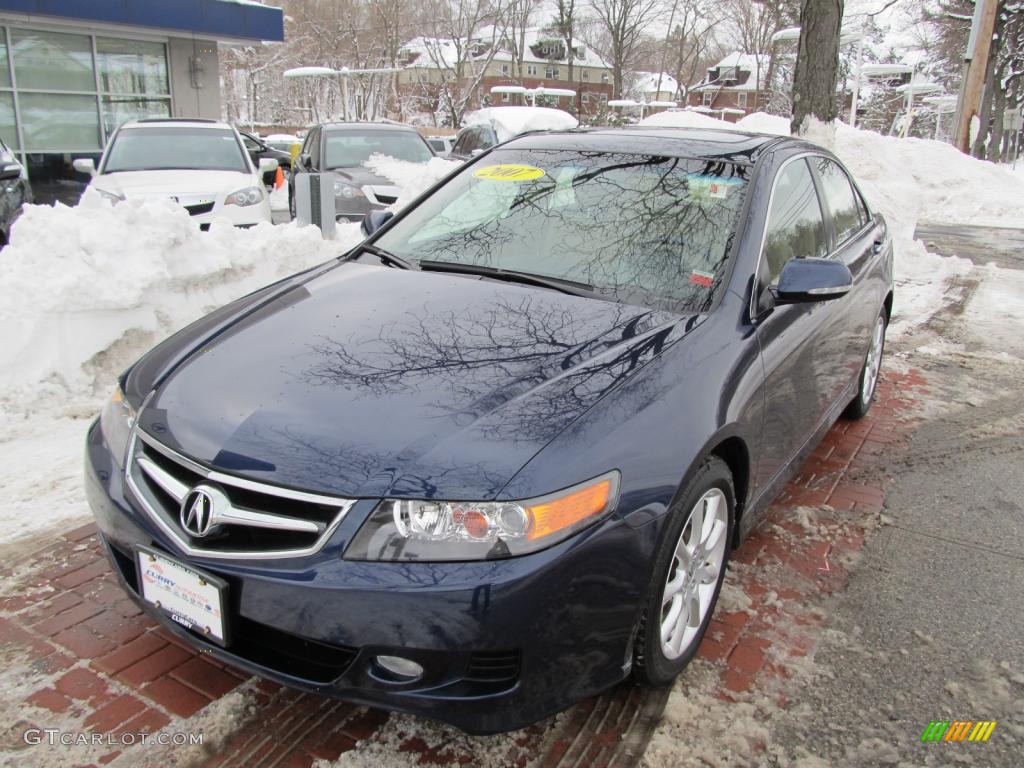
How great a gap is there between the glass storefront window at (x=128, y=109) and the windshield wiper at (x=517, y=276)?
1524 centimetres

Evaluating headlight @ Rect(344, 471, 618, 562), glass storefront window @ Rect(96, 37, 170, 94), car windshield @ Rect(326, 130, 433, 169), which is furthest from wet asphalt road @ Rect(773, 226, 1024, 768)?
glass storefront window @ Rect(96, 37, 170, 94)

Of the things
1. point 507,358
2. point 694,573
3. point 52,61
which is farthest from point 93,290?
point 52,61

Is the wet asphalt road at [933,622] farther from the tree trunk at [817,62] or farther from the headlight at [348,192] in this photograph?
the headlight at [348,192]

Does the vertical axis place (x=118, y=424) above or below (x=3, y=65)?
below

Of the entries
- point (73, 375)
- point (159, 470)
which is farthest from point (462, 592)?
point (73, 375)

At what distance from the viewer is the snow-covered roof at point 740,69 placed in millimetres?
56250

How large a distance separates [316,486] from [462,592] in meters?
0.45

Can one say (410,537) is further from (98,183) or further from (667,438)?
(98,183)

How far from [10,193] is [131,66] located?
9.64 metres

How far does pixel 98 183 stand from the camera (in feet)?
29.2

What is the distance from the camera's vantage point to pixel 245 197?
9062mm

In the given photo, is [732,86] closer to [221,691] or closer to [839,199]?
[839,199]

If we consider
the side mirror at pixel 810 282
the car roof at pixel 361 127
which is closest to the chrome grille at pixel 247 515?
the side mirror at pixel 810 282

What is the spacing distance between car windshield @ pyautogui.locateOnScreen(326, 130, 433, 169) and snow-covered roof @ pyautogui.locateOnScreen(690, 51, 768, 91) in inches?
1748
